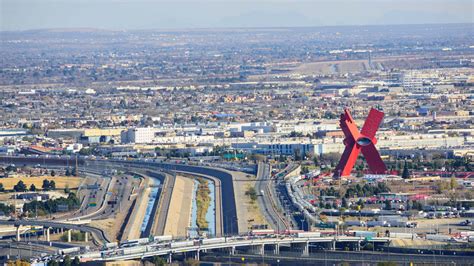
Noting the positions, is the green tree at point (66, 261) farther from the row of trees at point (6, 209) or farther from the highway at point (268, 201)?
the row of trees at point (6, 209)

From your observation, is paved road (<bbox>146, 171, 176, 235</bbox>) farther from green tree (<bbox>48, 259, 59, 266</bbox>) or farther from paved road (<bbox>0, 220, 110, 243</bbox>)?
green tree (<bbox>48, 259, 59, 266</bbox>)

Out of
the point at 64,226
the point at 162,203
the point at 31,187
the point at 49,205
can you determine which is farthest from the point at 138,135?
the point at 64,226

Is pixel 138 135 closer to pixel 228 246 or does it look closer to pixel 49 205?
pixel 49 205

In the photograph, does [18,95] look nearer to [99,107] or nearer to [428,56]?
[99,107]

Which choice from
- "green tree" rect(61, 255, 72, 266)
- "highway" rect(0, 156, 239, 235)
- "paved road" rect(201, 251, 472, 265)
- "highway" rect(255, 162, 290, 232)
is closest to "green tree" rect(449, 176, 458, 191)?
"highway" rect(255, 162, 290, 232)

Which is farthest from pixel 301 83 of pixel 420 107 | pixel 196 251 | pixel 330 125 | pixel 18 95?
pixel 196 251
